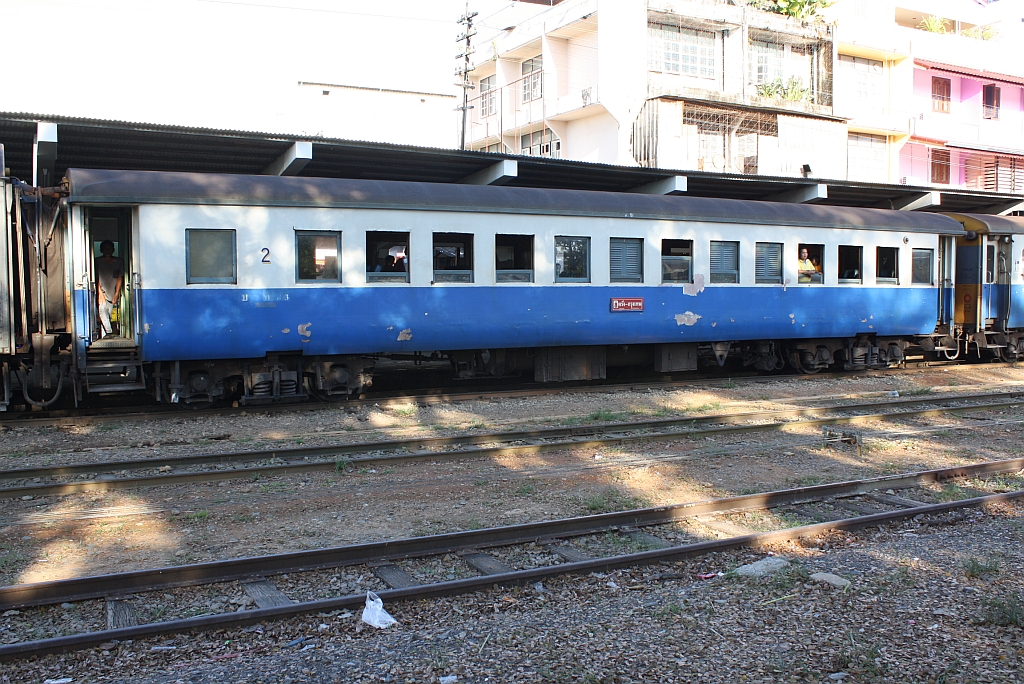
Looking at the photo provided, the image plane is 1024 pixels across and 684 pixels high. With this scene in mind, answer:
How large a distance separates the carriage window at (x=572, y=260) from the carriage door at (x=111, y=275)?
20.6 ft

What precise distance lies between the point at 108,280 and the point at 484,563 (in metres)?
8.65

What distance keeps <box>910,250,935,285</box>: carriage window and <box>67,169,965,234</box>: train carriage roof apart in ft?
1.88

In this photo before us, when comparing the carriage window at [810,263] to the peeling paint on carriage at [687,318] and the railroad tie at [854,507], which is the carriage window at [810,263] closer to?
the peeling paint on carriage at [687,318]

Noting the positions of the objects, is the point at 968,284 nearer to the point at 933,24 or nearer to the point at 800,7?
the point at 800,7

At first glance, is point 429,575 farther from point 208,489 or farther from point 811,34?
point 811,34

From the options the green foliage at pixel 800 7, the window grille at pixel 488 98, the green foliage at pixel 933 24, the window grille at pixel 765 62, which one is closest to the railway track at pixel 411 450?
the window grille at pixel 765 62

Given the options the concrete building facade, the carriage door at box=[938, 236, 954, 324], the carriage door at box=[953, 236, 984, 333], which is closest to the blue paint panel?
the carriage door at box=[938, 236, 954, 324]

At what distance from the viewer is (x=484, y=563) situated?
5.70 metres

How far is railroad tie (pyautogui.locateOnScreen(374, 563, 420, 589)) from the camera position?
526 centimetres

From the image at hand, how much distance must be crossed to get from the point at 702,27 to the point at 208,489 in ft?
86.3

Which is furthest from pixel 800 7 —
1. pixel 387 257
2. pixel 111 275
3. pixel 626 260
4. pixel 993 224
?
pixel 111 275

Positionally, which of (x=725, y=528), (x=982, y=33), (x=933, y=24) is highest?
(x=982, y=33)

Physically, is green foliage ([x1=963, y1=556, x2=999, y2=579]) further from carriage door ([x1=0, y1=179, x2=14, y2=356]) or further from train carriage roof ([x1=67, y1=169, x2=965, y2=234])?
carriage door ([x1=0, y1=179, x2=14, y2=356])

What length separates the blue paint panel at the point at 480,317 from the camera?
11344 mm
